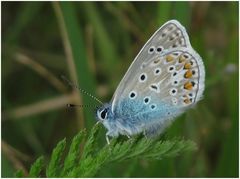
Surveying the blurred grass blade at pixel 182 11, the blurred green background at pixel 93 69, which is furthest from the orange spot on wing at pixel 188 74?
the blurred green background at pixel 93 69

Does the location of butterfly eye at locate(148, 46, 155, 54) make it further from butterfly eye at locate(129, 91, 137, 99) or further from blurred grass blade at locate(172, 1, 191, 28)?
blurred grass blade at locate(172, 1, 191, 28)

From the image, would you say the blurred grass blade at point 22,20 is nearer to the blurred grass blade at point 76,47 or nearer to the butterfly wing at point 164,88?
the blurred grass blade at point 76,47

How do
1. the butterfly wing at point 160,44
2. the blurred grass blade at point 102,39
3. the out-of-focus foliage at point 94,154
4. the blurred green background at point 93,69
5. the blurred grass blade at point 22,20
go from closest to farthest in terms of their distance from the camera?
the out-of-focus foliage at point 94,154 → the butterfly wing at point 160,44 → the blurred green background at point 93,69 → the blurred grass blade at point 102,39 → the blurred grass blade at point 22,20

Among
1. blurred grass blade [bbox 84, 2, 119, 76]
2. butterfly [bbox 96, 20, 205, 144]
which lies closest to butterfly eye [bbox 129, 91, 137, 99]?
butterfly [bbox 96, 20, 205, 144]

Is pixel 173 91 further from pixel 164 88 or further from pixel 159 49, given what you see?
pixel 159 49

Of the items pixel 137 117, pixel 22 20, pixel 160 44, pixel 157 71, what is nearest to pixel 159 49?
pixel 160 44
